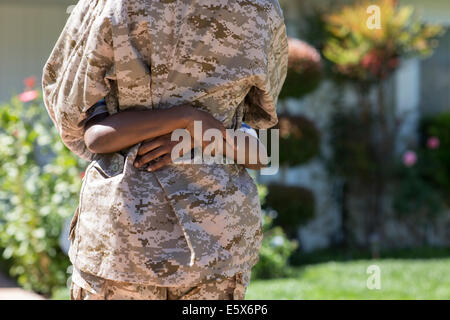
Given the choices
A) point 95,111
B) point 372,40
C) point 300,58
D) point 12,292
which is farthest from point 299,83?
point 95,111

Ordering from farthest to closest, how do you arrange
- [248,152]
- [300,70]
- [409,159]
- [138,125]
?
1. [409,159]
2. [300,70]
3. [248,152]
4. [138,125]

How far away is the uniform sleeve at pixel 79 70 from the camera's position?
161cm

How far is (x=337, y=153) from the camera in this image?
8164 mm

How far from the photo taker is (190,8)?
1.64 m

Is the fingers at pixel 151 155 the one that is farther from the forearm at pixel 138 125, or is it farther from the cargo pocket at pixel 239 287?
the cargo pocket at pixel 239 287

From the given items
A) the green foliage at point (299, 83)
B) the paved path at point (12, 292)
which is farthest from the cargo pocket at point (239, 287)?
the green foliage at point (299, 83)

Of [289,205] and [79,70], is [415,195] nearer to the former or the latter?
[289,205]

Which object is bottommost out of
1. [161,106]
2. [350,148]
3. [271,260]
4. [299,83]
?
[271,260]

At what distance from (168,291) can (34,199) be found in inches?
155

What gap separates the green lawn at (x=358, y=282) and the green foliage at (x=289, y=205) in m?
0.65

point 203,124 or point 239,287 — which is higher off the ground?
point 203,124

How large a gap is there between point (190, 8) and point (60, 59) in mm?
403

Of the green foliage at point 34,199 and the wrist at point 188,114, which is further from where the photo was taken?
the green foliage at point 34,199
